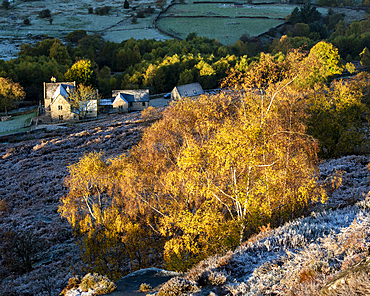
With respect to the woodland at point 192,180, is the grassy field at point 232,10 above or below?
above

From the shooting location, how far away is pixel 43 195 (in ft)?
105

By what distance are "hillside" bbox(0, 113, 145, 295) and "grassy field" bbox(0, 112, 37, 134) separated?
317 inches

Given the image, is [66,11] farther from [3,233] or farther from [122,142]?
[3,233]

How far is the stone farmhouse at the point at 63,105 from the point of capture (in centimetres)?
6488

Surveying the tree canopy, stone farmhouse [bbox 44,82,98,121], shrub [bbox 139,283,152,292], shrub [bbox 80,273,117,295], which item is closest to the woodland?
shrub [bbox 139,283,152,292]

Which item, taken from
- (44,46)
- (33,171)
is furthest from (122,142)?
(44,46)

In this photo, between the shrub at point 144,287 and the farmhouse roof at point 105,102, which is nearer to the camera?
the shrub at point 144,287

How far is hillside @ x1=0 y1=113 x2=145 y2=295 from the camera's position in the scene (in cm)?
1841

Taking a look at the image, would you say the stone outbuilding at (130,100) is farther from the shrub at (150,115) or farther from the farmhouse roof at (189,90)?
the shrub at (150,115)

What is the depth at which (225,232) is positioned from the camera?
1312 centimetres

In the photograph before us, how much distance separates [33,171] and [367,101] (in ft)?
134

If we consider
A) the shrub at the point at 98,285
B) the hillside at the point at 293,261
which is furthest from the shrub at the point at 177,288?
the shrub at the point at 98,285

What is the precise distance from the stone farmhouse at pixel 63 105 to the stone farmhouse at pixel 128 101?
4.61m

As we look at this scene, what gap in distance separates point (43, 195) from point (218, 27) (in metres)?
138
